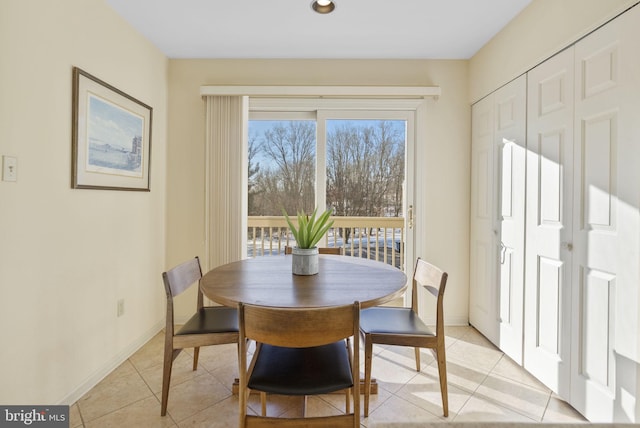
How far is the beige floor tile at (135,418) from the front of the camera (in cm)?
169

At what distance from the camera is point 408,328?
181 cm

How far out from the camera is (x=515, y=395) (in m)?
1.95

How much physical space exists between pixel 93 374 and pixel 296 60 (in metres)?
2.89

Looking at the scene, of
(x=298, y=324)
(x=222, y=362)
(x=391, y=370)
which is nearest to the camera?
(x=298, y=324)

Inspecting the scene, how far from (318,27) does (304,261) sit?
1807 mm

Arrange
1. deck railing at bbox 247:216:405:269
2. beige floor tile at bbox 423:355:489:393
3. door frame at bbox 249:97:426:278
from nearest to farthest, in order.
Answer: beige floor tile at bbox 423:355:489:393
door frame at bbox 249:97:426:278
deck railing at bbox 247:216:405:269

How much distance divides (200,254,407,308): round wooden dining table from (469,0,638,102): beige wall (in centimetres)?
165

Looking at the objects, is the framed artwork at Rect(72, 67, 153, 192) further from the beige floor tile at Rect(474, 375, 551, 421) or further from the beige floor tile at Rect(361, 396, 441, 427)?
the beige floor tile at Rect(474, 375, 551, 421)

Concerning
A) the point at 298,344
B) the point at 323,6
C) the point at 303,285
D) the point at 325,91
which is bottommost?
the point at 298,344

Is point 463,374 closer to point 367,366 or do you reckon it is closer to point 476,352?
point 476,352

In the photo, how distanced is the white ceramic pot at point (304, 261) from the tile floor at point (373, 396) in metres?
0.77

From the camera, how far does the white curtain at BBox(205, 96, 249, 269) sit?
2.92 meters

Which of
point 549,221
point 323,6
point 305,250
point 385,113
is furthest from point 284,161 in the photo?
point 549,221

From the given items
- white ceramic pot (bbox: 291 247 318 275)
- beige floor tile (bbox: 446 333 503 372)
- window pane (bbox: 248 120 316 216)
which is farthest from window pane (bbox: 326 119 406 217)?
white ceramic pot (bbox: 291 247 318 275)
